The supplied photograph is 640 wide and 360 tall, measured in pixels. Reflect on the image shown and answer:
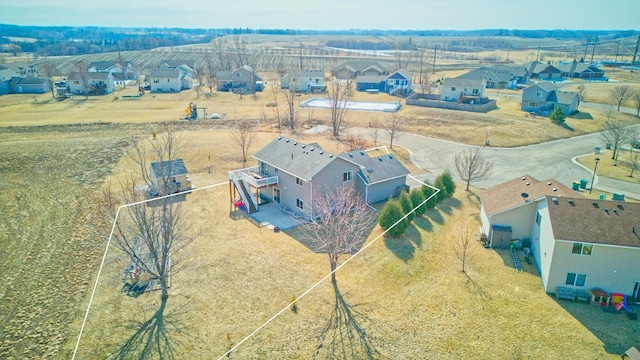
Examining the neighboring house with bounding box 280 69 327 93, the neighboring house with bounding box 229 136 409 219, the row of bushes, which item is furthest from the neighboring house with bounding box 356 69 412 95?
the row of bushes

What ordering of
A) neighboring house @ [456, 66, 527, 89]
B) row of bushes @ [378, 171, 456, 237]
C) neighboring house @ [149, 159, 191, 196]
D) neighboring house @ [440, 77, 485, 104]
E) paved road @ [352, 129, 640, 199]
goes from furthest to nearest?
neighboring house @ [456, 66, 527, 89]
neighboring house @ [440, 77, 485, 104]
paved road @ [352, 129, 640, 199]
neighboring house @ [149, 159, 191, 196]
row of bushes @ [378, 171, 456, 237]

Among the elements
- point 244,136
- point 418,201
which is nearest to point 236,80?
point 244,136

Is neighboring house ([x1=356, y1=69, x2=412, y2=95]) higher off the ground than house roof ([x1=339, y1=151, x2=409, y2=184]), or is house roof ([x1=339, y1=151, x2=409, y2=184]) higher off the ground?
neighboring house ([x1=356, y1=69, x2=412, y2=95])

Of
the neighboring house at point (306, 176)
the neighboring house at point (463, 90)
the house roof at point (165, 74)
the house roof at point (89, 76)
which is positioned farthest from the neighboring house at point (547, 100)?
the house roof at point (89, 76)

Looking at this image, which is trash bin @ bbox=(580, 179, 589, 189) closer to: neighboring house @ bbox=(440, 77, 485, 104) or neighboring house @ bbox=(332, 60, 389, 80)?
neighboring house @ bbox=(440, 77, 485, 104)

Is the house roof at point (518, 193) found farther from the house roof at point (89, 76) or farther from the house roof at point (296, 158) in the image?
the house roof at point (89, 76)

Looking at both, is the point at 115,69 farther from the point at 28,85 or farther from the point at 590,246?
the point at 590,246
